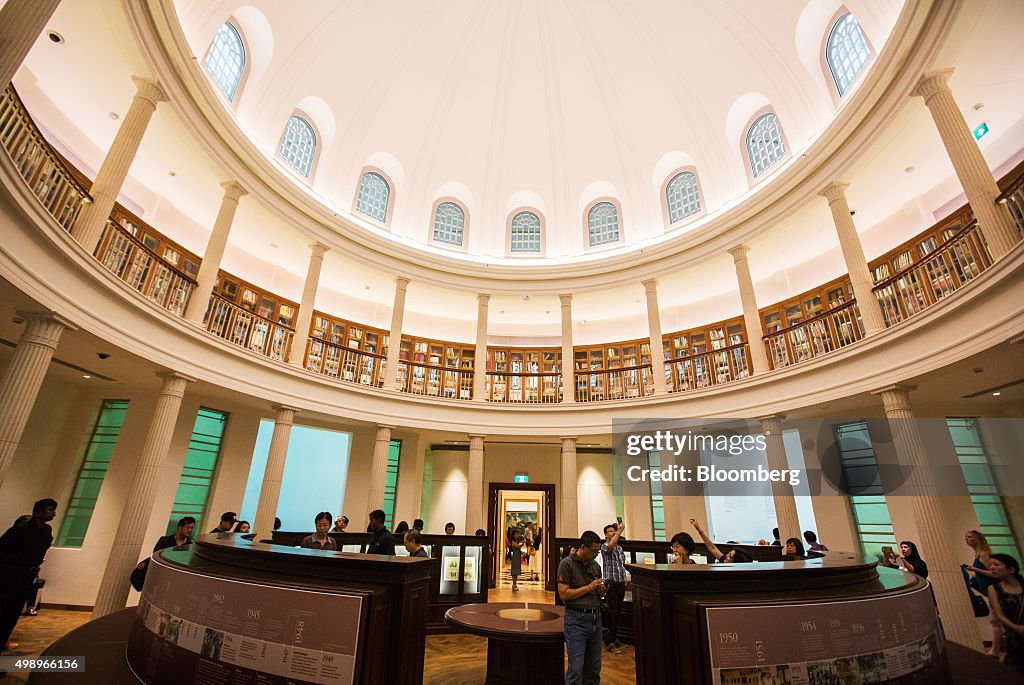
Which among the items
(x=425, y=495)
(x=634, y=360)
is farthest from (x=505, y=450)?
(x=634, y=360)

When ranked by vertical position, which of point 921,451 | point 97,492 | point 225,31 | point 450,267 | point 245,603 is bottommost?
point 245,603

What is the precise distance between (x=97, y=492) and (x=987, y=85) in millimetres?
18219

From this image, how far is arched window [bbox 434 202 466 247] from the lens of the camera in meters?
15.0

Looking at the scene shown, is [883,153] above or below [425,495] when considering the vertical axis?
above

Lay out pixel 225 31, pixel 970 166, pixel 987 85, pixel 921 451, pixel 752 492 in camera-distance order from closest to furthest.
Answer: pixel 970 166 < pixel 921 451 < pixel 987 85 < pixel 225 31 < pixel 752 492

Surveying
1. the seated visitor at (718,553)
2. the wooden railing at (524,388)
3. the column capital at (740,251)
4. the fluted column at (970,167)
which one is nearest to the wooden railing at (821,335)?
the column capital at (740,251)

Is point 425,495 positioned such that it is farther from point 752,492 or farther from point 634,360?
point 752,492

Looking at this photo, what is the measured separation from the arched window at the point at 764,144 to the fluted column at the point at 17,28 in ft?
43.1

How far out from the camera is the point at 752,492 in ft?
39.1

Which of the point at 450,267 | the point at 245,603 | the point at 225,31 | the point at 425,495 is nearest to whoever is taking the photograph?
the point at 245,603

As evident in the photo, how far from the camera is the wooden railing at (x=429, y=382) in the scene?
41.7 ft

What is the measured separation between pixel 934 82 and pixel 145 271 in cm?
1399

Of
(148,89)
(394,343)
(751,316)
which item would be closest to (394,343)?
(394,343)

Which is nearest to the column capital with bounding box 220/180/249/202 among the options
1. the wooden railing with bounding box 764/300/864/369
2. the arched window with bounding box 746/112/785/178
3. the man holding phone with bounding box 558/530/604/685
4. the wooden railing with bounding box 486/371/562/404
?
the wooden railing with bounding box 486/371/562/404
